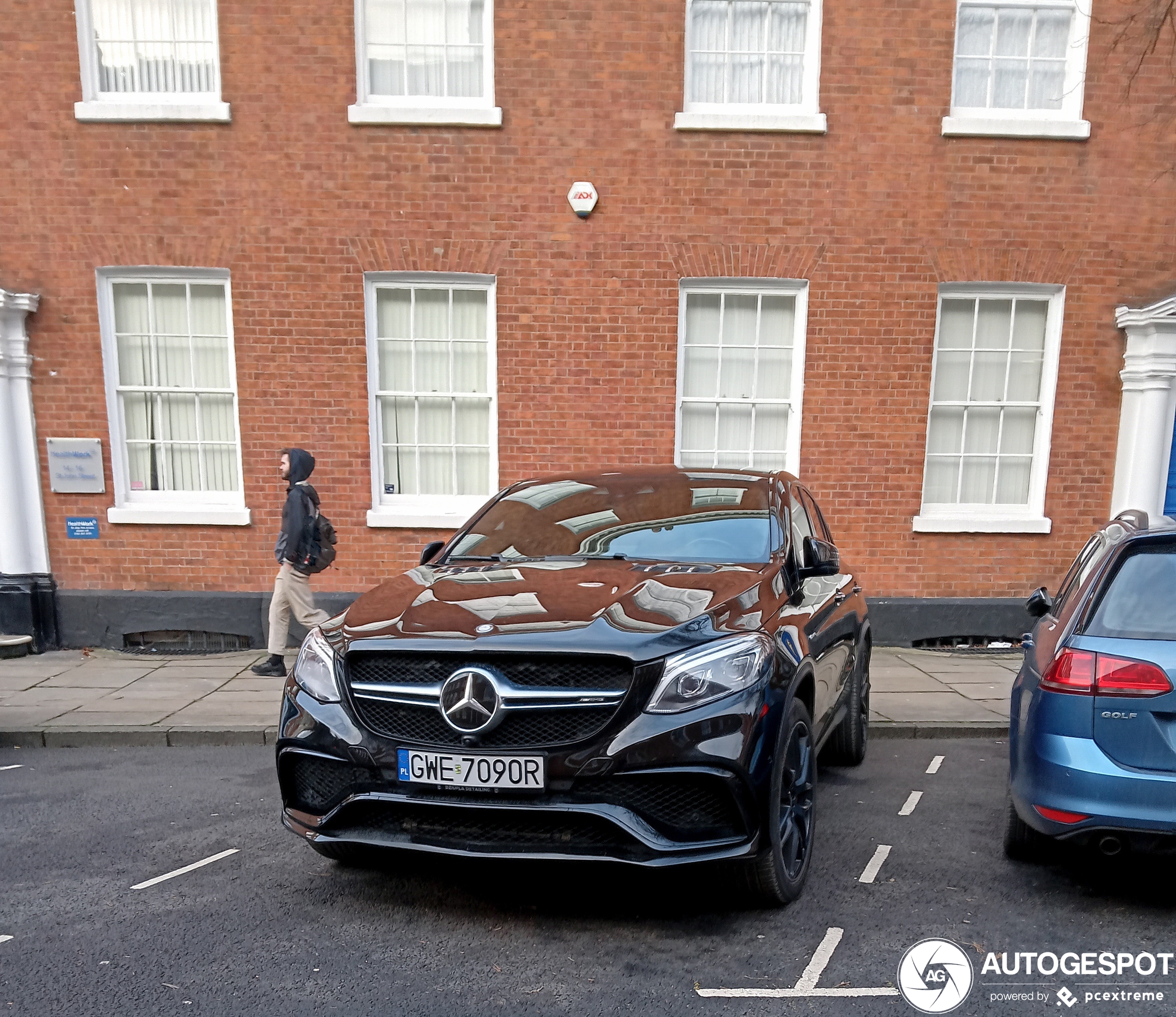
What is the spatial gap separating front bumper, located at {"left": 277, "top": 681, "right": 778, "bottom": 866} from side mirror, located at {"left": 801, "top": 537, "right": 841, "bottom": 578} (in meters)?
1.13

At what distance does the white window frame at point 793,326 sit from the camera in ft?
24.5

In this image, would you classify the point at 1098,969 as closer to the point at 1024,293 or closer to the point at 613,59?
the point at 1024,293

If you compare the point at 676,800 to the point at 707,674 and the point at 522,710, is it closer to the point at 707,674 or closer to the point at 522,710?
the point at 707,674

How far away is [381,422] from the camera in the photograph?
25.3 ft

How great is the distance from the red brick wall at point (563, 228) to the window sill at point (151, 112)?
0.29ft

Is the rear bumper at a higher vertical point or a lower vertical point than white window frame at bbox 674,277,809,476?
lower

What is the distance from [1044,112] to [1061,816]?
705cm

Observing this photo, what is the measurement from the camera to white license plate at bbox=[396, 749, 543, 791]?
269 cm

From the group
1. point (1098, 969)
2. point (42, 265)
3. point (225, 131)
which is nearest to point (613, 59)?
point (225, 131)

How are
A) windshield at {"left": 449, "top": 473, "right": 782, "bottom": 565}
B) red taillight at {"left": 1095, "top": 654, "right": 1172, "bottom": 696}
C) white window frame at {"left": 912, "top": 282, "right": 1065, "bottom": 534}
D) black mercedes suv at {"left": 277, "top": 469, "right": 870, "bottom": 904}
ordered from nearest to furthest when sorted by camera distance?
black mercedes suv at {"left": 277, "top": 469, "right": 870, "bottom": 904} → red taillight at {"left": 1095, "top": 654, "right": 1172, "bottom": 696} → windshield at {"left": 449, "top": 473, "right": 782, "bottom": 565} → white window frame at {"left": 912, "top": 282, "right": 1065, "bottom": 534}

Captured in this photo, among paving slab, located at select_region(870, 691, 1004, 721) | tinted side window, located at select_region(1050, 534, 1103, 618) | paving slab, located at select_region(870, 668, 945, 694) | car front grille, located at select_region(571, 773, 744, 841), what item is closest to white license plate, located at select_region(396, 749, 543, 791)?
car front grille, located at select_region(571, 773, 744, 841)

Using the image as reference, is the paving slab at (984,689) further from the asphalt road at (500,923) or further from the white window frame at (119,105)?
the white window frame at (119,105)

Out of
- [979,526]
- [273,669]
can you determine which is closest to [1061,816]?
[979,526]

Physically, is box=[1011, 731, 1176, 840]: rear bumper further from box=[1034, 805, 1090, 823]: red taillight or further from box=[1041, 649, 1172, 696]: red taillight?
box=[1041, 649, 1172, 696]: red taillight
